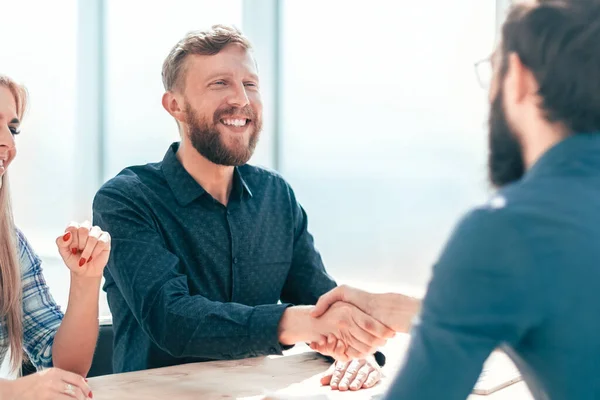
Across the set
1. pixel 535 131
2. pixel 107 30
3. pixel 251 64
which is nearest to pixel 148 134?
pixel 107 30

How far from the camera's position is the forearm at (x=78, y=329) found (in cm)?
187

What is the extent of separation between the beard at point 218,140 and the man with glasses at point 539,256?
1.48 meters

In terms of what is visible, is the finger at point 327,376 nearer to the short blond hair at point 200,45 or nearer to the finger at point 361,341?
the finger at point 361,341

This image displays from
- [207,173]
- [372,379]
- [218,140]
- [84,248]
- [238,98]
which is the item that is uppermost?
[238,98]

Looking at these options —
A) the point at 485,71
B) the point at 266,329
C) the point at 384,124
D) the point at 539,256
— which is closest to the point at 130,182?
the point at 266,329

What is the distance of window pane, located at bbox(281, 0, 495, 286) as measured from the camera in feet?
10.9

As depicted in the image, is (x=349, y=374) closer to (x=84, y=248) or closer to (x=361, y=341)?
(x=361, y=341)

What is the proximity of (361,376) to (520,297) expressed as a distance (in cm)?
102

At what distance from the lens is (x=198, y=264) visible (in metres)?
2.16

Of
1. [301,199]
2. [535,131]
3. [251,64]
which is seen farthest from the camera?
[301,199]

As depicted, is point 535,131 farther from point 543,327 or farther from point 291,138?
point 291,138

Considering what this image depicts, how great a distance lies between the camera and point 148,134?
4395 millimetres

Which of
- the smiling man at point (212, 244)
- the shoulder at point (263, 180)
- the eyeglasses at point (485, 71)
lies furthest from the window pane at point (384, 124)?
the eyeglasses at point (485, 71)

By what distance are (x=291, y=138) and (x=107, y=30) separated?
1313 mm
